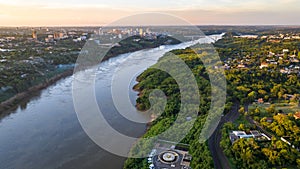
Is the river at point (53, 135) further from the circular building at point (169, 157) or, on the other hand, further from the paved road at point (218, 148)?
the paved road at point (218, 148)

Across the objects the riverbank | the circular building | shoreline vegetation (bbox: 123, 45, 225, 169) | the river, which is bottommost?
the river

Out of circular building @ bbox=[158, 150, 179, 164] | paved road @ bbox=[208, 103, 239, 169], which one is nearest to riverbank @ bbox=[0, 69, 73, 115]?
circular building @ bbox=[158, 150, 179, 164]

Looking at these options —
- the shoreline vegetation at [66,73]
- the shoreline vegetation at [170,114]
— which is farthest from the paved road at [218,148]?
the shoreline vegetation at [66,73]

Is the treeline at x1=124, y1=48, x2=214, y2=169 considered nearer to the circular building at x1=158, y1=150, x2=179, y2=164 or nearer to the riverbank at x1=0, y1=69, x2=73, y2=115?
the circular building at x1=158, y1=150, x2=179, y2=164

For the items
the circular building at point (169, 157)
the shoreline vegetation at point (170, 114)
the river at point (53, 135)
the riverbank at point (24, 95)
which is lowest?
the river at point (53, 135)

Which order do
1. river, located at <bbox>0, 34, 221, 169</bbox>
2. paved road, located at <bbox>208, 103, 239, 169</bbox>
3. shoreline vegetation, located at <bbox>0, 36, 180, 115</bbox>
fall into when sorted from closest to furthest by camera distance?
paved road, located at <bbox>208, 103, 239, 169</bbox>
river, located at <bbox>0, 34, 221, 169</bbox>
shoreline vegetation, located at <bbox>0, 36, 180, 115</bbox>
